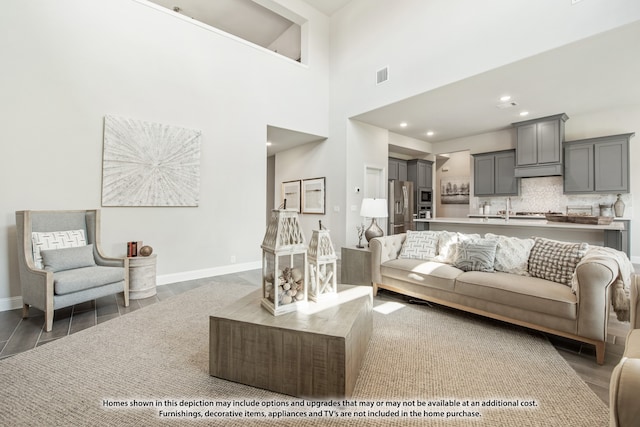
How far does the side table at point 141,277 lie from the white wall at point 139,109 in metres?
0.55

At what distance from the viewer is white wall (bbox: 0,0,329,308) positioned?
3129 millimetres

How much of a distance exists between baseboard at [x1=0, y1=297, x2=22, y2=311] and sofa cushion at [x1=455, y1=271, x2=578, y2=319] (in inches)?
182

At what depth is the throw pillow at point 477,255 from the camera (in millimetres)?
2896

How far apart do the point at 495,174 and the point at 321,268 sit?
6.48m

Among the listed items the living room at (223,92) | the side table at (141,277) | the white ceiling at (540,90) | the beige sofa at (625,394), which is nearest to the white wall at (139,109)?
the living room at (223,92)

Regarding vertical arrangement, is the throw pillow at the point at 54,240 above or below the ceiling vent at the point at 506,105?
below

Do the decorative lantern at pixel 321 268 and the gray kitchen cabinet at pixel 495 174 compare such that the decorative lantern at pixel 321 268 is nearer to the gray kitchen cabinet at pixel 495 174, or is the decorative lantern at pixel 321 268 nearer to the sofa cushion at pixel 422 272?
the sofa cushion at pixel 422 272

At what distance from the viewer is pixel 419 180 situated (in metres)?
8.06

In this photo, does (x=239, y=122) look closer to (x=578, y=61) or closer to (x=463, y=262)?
(x=463, y=262)

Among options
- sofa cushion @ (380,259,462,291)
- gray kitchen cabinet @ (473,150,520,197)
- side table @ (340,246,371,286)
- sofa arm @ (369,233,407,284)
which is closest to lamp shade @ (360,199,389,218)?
sofa arm @ (369,233,407,284)

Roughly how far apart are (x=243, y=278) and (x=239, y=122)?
2576 millimetres

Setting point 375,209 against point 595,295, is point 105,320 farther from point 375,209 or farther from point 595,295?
point 595,295

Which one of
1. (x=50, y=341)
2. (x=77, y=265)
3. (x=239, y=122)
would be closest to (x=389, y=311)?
(x=50, y=341)

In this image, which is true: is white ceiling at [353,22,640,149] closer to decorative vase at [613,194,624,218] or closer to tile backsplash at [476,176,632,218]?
tile backsplash at [476,176,632,218]
